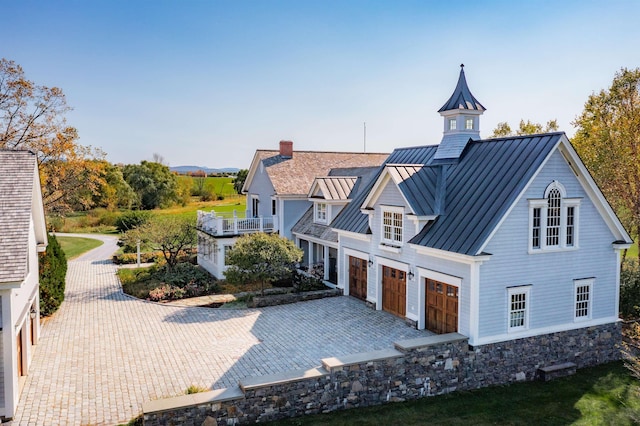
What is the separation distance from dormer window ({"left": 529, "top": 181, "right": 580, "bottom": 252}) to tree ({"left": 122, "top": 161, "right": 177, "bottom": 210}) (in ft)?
188

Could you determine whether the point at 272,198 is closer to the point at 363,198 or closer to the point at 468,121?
the point at 363,198

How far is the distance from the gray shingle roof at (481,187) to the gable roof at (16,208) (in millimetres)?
11983

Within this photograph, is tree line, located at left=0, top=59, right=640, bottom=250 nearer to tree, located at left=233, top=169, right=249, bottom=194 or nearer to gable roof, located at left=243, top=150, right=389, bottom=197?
gable roof, located at left=243, top=150, right=389, bottom=197

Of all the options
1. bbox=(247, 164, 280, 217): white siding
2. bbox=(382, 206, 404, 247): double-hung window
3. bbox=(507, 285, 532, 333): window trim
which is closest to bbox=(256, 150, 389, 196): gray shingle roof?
bbox=(247, 164, 280, 217): white siding

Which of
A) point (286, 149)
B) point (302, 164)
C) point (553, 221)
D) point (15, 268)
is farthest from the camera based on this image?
point (286, 149)

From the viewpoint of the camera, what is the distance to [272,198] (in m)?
29.3

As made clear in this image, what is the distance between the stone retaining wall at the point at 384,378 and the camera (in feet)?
38.4

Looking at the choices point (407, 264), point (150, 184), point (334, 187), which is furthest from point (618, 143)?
point (150, 184)

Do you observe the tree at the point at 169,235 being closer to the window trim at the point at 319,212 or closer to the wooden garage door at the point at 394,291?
the window trim at the point at 319,212

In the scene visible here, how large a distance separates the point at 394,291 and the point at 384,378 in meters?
6.11

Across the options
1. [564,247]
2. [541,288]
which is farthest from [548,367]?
[564,247]

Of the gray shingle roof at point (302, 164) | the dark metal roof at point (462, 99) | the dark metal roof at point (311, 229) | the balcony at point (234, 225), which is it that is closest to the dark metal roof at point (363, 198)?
the dark metal roof at point (311, 229)

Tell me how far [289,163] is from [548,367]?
1996 cm

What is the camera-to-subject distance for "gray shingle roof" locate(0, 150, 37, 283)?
1145 centimetres
